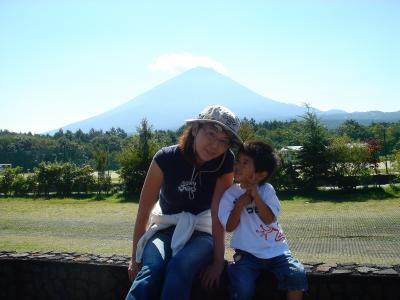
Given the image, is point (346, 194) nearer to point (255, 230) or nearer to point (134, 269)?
point (255, 230)

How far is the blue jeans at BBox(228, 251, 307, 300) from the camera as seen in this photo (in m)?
2.87

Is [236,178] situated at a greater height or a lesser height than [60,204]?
greater

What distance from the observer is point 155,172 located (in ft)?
10.8

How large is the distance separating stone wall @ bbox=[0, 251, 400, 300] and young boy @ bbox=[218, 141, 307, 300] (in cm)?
18

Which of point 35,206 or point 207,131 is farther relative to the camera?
point 35,206

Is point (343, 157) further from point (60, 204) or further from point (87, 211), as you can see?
point (60, 204)

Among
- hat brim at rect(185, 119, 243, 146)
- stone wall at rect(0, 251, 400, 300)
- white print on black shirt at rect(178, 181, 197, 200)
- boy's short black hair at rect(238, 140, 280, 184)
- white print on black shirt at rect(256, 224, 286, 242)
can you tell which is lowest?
stone wall at rect(0, 251, 400, 300)

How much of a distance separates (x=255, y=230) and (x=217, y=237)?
270 millimetres

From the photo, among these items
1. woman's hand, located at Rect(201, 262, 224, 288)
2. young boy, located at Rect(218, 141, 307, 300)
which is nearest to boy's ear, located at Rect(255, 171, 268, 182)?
young boy, located at Rect(218, 141, 307, 300)

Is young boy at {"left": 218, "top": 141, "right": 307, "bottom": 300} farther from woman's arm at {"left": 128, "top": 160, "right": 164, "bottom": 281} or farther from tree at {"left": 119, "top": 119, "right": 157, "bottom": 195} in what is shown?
tree at {"left": 119, "top": 119, "right": 157, "bottom": 195}

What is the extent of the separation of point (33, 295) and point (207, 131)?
217cm

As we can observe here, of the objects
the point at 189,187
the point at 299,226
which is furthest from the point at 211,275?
the point at 299,226

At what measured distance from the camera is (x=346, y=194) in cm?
1853

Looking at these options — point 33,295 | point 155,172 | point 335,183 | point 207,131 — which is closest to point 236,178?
point 207,131
